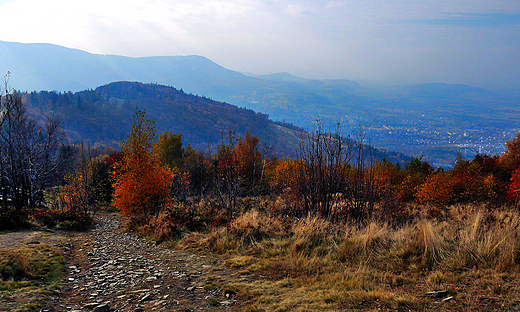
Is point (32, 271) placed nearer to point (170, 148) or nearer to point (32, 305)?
point (32, 305)

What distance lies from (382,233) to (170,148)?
4716 centimetres

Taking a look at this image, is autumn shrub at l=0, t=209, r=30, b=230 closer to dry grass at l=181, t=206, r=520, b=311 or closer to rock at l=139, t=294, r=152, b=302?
dry grass at l=181, t=206, r=520, b=311

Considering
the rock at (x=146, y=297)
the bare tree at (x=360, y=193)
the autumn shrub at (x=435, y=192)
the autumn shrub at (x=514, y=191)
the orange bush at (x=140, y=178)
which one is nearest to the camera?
the rock at (x=146, y=297)

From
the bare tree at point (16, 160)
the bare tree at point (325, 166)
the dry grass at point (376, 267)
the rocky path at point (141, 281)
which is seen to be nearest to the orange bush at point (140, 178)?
the bare tree at point (16, 160)

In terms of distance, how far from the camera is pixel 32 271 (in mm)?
6168

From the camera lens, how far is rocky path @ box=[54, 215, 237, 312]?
4555 millimetres

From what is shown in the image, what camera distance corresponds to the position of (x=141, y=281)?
5.73m

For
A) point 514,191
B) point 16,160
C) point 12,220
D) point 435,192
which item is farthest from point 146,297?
point 435,192

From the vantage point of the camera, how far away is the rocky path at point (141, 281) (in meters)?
4.55

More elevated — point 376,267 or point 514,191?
point 514,191

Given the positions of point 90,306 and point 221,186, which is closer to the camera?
point 90,306

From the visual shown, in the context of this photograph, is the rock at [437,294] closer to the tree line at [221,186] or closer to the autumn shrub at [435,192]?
the tree line at [221,186]

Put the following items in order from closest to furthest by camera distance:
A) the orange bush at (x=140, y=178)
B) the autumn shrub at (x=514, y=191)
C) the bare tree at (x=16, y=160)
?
1. the autumn shrub at (x=514, y=191)
2. the bare tree at (x=16, y=160)
3. the orange bush at (x=140, y=178)

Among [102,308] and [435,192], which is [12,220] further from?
[435,192]
